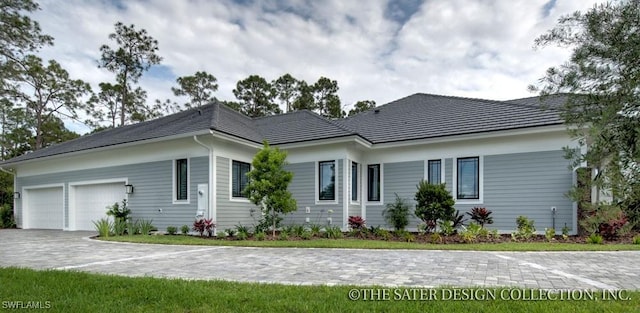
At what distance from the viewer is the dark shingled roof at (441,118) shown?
441 inches

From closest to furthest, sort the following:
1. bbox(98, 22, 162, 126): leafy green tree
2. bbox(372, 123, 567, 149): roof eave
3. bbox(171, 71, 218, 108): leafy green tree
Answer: bbox(372, 123, 567, 149): roof eave < bbox(98, 22, 162, 126): leafy green tree < bbox(171, 71, 218, 108): leafy green tree

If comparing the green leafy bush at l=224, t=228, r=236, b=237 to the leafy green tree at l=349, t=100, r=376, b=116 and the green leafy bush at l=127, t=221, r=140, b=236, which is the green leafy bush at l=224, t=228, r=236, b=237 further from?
the leafy green tree at l=349, t=100, r=376, b=116

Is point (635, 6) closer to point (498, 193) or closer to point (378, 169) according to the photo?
point (498, 193)

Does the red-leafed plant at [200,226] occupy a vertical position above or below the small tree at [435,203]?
below

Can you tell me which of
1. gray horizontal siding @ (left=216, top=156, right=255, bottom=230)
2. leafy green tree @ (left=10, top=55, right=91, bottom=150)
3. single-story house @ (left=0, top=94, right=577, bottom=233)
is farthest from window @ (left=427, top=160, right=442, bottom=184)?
leafy green tree @ (left=10, top=55, right=91, bottom=150)

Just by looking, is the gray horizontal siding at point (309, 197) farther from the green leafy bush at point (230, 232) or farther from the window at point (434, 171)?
the window at point (434, 171)

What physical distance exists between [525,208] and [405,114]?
572 cm

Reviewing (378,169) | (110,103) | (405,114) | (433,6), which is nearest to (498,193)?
(378,169)

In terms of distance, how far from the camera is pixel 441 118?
43.3ft

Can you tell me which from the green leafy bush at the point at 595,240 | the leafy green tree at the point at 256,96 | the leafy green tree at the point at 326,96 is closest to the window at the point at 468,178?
the green leafy bush at the point at 595,240

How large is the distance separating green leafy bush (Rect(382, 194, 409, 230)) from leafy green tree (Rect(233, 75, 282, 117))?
20087 mm

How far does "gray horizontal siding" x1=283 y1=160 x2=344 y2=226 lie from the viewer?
12.2 metres

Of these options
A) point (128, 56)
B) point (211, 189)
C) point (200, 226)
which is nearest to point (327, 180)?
point (211, 189)

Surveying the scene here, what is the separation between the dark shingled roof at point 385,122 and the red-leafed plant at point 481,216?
245cm
